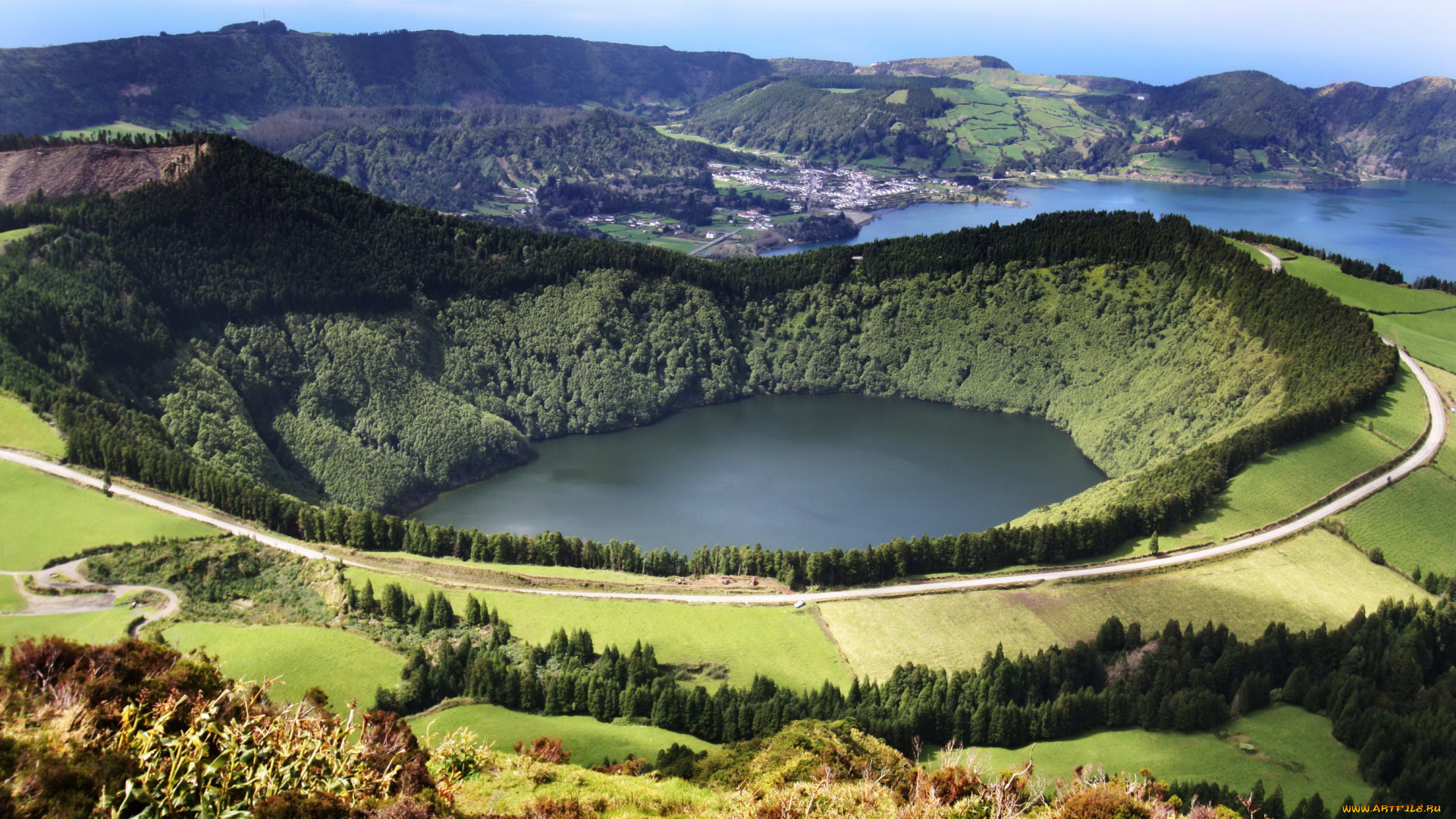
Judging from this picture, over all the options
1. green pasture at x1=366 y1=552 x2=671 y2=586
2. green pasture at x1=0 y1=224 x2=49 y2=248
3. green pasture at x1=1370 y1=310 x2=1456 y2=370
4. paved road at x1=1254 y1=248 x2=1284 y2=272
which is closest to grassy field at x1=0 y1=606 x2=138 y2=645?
green pasture at x1=366 y1=552 x2=671 y2=586

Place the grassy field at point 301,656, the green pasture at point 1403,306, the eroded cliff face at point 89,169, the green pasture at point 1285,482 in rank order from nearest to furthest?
the grassy field at point 301,656 → the green pasture at point 1285,482 → the green pasture at point 1403,306 → the eroded cliff face at point 89,169

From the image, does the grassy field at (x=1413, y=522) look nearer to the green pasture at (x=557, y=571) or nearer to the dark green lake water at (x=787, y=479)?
the dark green lake water at (x=787, y=479)

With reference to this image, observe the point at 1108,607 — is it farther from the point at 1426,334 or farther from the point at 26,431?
the point at 26,431

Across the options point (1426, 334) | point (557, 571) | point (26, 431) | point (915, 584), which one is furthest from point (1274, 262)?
point (26, 431)

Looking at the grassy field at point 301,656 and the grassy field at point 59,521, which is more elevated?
the grassy field at point 59,521

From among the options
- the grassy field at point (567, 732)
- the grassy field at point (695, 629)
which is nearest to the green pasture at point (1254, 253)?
the grassy field at point (695, 629)
